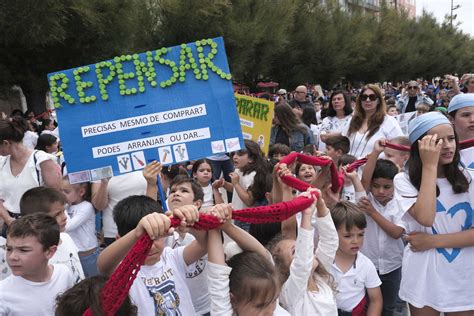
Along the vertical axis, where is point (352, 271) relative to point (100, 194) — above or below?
below

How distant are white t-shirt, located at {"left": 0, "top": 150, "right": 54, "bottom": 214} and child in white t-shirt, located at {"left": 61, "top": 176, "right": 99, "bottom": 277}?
0.23m

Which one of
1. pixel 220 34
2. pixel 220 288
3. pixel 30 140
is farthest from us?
pixel 220 34

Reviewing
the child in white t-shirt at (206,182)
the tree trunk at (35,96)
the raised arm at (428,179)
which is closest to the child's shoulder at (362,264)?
the raised arm at (428,179)

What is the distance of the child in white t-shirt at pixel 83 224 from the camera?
3727 mm

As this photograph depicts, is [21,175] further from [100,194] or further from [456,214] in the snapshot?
[456,214]

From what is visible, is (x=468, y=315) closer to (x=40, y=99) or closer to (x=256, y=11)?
(x=40, y=99)

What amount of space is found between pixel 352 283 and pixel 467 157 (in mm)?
1029

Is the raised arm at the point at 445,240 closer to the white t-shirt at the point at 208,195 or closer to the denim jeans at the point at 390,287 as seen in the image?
the denim jeans at the point at 390,287

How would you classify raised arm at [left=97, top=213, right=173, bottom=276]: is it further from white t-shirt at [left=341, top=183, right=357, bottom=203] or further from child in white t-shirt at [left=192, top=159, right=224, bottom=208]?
child in white t-shirt at [left=192, top=159, right=224, bottom=208]

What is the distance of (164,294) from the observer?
7.30ft

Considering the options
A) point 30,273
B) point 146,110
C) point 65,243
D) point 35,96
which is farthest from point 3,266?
point 35,96

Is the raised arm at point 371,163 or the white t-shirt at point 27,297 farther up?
the raised arm at point 371,163

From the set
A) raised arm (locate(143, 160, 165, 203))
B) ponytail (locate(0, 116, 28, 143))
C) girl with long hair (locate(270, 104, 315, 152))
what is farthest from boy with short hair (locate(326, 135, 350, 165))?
ponytail (locate(0, 116, 28, 143))

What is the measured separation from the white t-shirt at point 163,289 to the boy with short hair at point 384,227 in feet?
5.17
